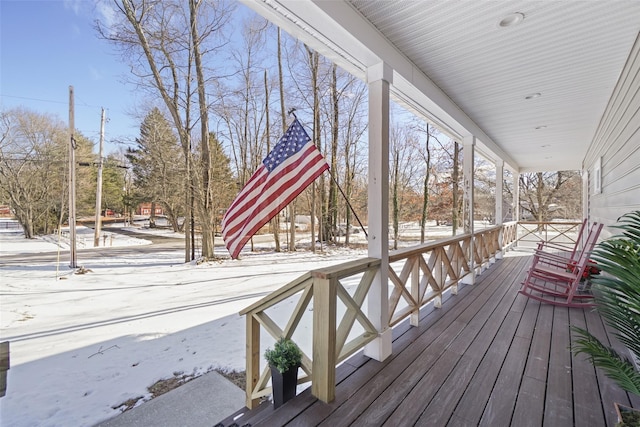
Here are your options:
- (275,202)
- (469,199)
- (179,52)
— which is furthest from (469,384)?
(179,52)

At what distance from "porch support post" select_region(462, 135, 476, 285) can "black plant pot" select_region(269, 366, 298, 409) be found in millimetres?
3737

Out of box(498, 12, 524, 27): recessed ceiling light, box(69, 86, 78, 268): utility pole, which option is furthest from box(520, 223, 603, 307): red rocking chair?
box(69, 86, 78, 268): utility pole

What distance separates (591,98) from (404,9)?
3384mm

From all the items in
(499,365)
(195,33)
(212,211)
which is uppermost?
(195,33)

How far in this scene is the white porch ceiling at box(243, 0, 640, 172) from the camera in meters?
1.96

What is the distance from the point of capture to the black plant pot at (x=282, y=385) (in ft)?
6.42

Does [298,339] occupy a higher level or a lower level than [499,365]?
lower

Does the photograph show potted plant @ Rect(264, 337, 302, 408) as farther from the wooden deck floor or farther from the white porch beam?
the white porch beam

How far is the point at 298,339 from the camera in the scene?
4.10 metres

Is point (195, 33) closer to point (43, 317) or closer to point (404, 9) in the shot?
point (43, 317)

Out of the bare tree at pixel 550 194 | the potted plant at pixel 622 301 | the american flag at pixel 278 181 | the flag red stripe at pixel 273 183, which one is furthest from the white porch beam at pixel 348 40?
the bare tree at pixel 550 194

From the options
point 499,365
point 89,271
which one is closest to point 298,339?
point 499,365

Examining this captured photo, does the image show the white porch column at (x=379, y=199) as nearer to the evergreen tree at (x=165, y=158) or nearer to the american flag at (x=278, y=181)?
the american flag at (x=278, y=181)

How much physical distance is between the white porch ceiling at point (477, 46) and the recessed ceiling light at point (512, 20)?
0.03 m
